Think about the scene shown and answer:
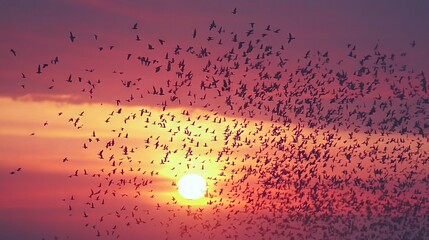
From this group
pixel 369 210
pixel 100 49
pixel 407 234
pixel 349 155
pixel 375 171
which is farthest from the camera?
pixel 407 234

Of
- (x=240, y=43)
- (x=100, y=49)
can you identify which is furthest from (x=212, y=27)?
(x=100, y=49)

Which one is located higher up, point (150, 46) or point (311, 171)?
point (150, 46)

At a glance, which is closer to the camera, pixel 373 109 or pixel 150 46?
pixel 150 46

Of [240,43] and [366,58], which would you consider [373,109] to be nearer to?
[366,58]

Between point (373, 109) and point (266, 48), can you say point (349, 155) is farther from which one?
point (266, 48)

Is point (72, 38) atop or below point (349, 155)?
atop

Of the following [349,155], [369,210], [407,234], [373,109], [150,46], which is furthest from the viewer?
Result: [407,234]

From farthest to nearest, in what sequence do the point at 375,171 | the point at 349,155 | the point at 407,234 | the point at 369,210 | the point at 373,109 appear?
the point at 407,234 → the point at 369,210 → the point at 375,171 → the point at 349,155 → the point at 373,109

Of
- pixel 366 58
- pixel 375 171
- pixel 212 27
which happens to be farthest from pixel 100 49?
pixel 375 171

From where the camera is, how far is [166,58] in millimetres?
41500

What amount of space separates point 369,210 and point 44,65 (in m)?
35.4

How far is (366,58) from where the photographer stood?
45812 millimetres

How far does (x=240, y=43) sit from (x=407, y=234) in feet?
129

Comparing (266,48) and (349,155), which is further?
(349,155)
